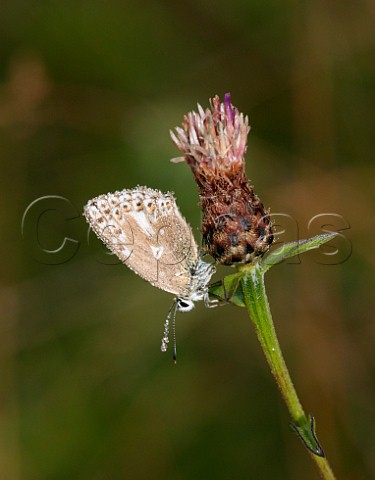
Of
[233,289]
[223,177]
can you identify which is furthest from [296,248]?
[223,177]

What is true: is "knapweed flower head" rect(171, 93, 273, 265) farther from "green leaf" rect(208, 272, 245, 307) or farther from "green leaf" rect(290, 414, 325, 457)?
"green leaf" rect(290, 414, 325, 457)

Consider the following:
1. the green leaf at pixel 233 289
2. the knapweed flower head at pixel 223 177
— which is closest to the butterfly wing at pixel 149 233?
the knapweed flower head at pixel 223 177

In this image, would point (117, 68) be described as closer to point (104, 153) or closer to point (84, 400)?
point (104, 153)

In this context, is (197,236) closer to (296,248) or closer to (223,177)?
(223,177)

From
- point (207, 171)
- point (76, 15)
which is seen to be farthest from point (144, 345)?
point (76, 15)

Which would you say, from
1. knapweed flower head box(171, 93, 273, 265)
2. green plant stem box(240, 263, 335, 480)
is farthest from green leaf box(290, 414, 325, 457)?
knapweed flower head box(171, 93, 273, 265)

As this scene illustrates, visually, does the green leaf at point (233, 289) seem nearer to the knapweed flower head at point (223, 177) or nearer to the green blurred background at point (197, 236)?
the knapweed flower head at point (223, 177)
